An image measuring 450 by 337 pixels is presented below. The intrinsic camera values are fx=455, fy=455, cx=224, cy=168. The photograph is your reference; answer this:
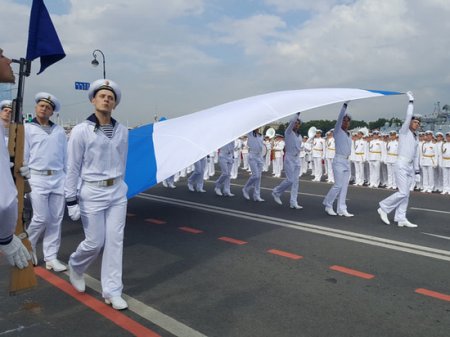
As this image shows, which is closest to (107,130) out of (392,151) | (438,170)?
(392,151)

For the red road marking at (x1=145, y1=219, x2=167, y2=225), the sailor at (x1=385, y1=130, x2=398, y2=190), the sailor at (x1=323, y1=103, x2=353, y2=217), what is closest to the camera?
the red road marking at (x1=145, y1=219, x2=167, y2=225)

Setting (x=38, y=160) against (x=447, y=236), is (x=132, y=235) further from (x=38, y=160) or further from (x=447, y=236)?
(x=447, y=236)

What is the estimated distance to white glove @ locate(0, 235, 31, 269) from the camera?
7.34 ft

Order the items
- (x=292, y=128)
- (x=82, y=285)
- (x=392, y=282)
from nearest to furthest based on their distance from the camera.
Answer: (x=82, y=285)
(x=392, y=282)
(x=292, y=128)

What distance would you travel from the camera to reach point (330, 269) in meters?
5.55

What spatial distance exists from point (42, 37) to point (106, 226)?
2.06 meters

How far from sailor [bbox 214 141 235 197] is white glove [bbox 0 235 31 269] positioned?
1057 cm

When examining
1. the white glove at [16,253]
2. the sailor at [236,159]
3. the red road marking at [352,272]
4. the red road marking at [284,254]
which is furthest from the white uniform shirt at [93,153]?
the sailor at [236,159]

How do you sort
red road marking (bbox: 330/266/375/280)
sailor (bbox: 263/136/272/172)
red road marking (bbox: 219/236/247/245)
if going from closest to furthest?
red road marking (bbox: 330/266/375/280), red road marking (bbox: 219/236/247/245), sailor (bbox: 263/136/272/172)

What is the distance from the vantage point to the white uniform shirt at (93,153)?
169 inches

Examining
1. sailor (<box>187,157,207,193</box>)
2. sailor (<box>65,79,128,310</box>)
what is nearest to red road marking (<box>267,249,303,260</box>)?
sailor (<box>65,79,128,310</box>)

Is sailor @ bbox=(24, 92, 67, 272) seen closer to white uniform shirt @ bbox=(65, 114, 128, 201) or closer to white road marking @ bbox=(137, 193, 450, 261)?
white uniform shirt @ bbox=(65, 114, 128, 201)

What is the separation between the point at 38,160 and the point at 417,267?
16.1ft

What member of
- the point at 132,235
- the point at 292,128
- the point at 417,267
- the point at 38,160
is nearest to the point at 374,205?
the point at 292,128
